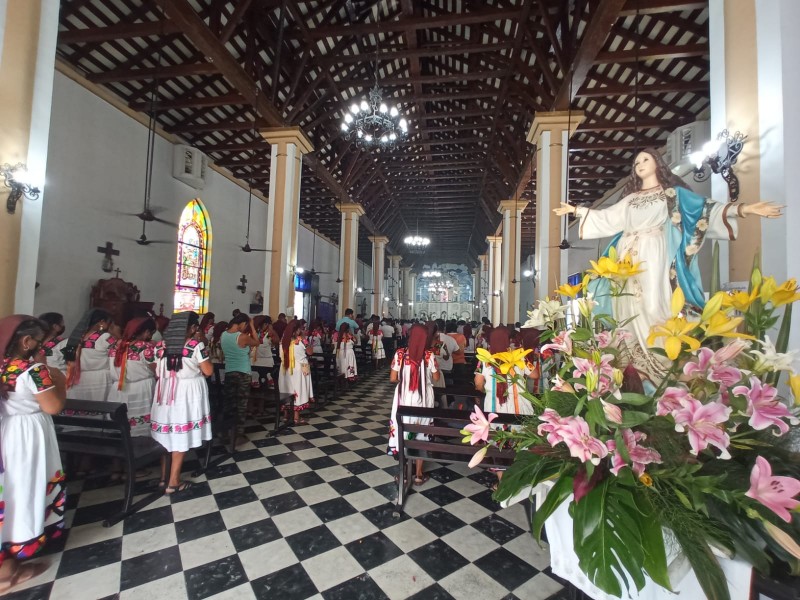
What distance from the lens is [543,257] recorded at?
227 inches

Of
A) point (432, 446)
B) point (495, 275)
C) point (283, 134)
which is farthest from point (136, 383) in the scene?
point (495, 275)

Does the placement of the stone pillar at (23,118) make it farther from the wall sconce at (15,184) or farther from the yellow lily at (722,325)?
the yellow lily at (722,325)

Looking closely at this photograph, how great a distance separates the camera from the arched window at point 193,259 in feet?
27.5

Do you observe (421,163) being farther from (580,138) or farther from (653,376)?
(653,376)

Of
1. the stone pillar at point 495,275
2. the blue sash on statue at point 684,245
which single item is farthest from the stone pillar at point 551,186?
the stone pillar at point 495,275

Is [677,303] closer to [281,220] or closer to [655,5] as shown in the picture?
[655,5]

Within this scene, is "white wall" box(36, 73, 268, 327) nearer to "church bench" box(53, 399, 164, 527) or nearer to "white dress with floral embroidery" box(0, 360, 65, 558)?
"church bench" box(53, 399, 164, 527)

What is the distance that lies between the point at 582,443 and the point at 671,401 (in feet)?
0.74

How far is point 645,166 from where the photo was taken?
1.70 meters

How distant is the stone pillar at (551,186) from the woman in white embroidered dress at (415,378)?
11.0ft

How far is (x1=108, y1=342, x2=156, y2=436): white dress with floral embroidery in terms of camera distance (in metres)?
3.13

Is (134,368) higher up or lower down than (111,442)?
higher up

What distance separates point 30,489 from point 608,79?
9.13m

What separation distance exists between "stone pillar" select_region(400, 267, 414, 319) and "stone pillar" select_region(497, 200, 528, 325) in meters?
16.4
